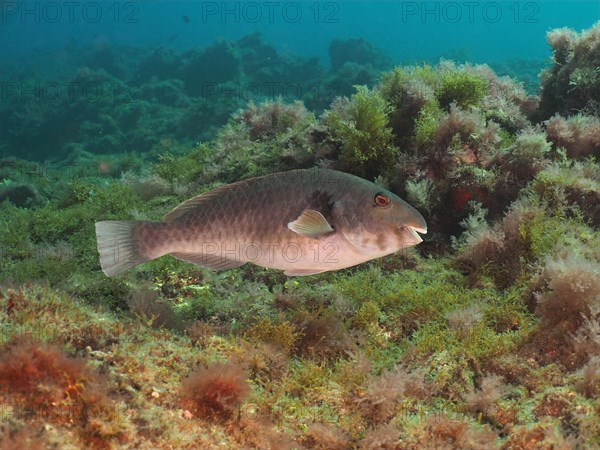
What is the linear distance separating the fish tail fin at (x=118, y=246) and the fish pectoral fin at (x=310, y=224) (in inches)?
50.8

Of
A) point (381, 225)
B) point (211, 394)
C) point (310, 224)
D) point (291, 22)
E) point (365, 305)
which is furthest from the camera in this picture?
point (291, 22)

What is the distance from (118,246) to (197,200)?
28.7 inches

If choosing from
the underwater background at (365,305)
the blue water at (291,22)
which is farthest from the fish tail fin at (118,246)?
the blue water at (291,22)

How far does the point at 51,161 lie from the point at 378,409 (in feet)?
78.0

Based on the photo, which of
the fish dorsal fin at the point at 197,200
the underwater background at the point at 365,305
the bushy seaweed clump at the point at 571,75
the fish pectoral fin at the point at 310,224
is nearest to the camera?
the underwater background at the point at 365,305

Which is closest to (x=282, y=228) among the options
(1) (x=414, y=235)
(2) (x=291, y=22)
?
(1) (x=414, y=235)

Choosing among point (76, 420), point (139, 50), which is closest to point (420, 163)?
point (76, 420)

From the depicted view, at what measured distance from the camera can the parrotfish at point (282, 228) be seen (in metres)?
3.16

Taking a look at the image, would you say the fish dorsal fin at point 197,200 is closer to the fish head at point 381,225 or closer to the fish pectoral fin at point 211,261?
the fish pectoral fin at point 211,261

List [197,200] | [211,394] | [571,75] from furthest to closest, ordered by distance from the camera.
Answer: [571,75] < [197,200] < [211,394]

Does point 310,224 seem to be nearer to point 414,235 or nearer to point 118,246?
point 414,235

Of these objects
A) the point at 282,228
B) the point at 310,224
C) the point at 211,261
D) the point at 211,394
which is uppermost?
the point at 310,224

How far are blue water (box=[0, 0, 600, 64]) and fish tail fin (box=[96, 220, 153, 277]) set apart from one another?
9990 centimetres

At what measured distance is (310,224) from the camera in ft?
10.0
